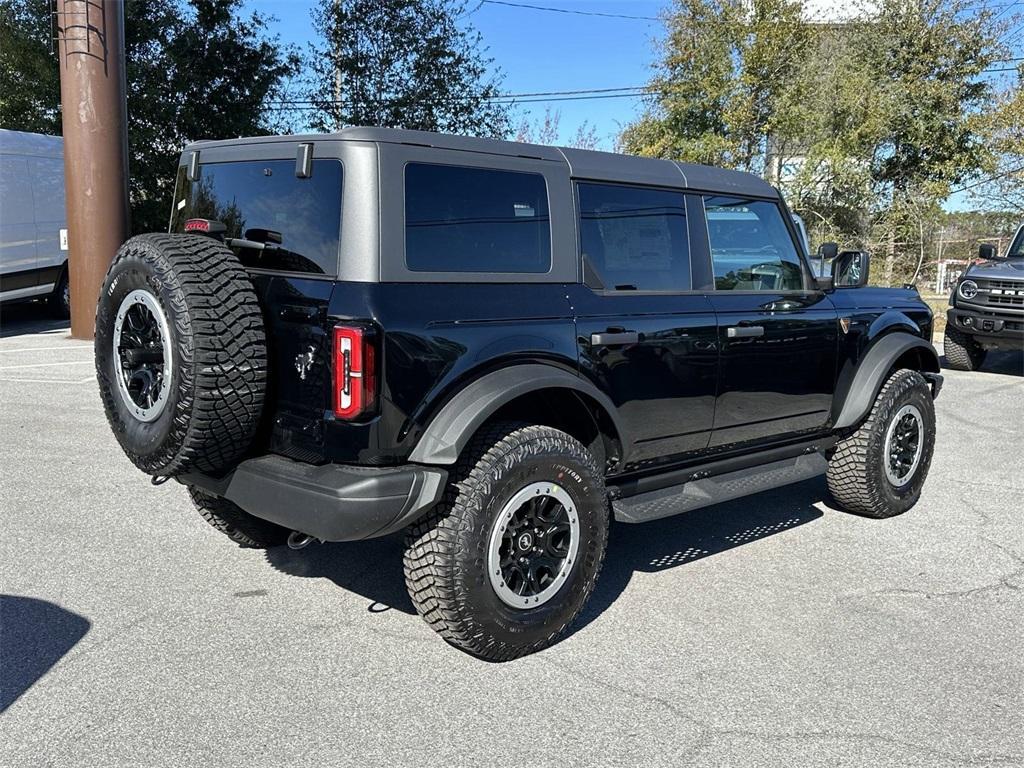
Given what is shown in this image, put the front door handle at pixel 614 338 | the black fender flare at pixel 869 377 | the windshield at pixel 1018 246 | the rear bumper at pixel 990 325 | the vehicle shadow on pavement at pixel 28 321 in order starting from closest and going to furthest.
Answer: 1. the front door handle at pixel 614 338
2. the black fender flare at pixel 869 377
3. the rear bumper at pixel 990 325
4. the windshield at pixel 1018 246
5. the vehicle shadow on pavement at pixel 28 321

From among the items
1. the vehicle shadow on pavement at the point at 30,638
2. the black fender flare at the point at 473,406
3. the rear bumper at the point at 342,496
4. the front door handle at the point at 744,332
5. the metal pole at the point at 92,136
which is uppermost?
the metal pole at the point at 92,136

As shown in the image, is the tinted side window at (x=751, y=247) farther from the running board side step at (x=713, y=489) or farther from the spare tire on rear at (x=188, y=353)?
the spare tire on rear at (x=188, y=353)

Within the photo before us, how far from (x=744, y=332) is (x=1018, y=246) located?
9.20 meters

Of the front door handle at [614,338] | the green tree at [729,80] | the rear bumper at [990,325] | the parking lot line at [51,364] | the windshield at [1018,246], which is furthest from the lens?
the green tree at [729,80]

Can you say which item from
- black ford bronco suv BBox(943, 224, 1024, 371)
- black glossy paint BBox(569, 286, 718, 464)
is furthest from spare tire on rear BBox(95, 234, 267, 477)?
black ford bronco suv BBox(943, 224, 1024, 371)

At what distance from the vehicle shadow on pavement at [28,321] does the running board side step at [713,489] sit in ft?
35.9

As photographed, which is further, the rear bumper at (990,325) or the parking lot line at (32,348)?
the parking lot line at (32,348)

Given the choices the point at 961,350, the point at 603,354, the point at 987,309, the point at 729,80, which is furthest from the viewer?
the point at 729,80

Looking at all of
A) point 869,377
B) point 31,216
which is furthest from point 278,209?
point 31,216

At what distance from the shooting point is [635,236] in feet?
13.7

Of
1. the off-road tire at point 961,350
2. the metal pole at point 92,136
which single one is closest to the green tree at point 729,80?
the off-road tire at point 961,350

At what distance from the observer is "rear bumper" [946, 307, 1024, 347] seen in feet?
35.3

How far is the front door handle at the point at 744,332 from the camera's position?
171 inches

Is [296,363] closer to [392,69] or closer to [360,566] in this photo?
[360,566]
